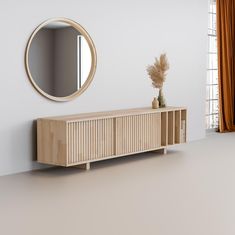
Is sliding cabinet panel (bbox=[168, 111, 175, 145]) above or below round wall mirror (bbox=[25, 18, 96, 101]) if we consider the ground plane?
below

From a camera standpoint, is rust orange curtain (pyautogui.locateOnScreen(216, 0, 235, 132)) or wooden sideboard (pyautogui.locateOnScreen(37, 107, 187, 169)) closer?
wooden sideboard (pyautogui.locateOnScreen(37, 107, 187, 169))

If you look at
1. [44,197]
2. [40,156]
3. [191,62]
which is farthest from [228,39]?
[44,197]

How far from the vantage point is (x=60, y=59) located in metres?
6.43

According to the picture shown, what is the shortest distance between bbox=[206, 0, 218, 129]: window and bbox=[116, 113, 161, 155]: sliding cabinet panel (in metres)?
2.82

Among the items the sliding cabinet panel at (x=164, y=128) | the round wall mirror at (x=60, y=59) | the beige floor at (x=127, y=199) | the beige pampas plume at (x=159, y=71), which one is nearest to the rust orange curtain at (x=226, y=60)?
the beige pampas plume at (x=159, y=71)

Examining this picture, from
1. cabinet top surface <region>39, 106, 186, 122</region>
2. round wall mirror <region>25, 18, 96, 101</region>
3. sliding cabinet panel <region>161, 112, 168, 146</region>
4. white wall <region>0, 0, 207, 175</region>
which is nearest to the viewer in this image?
white wall <region>0, 0, 207, 175</region>

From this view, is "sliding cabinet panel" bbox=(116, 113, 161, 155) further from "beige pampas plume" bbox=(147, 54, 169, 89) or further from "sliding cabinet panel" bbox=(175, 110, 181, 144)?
"beige pampas plume" bbox=(147, 54, 169, 89)

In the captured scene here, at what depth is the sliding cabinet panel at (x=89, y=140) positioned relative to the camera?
5926 millimetres

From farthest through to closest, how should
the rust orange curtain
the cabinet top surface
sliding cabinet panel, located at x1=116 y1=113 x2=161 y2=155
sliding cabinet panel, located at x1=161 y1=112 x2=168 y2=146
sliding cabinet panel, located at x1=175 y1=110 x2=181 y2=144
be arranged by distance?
the rust orange curtain, sliding cabinet panel, located at x1=175 y1=110 x2=181 y2=144, sliding cabinet panel, located at x1=161 y1=112 x2=168 y2=146, sliding cabinet panel, located at x1=116 y1=113 x2=161 y2=155, the cabinet top surface

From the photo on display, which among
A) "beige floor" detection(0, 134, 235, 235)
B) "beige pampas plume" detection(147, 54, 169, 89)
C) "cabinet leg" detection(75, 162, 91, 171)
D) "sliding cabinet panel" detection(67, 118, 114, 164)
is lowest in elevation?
"beige floor" detection(0, 134, 235, 235)

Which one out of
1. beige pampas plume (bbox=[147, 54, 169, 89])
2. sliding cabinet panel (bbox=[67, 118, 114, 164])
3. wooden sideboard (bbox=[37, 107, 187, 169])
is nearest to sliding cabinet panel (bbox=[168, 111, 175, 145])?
wooden sideboard (bbox=[37, 107, 187, 169])

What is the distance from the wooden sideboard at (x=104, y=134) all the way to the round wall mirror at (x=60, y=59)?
1.29 ft

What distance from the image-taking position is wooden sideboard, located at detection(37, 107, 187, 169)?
5.93 metres

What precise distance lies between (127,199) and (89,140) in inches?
57.1
